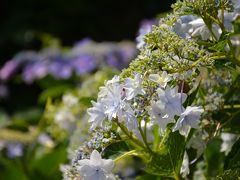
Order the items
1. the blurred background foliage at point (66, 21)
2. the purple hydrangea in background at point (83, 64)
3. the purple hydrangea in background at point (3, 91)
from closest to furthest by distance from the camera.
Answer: the purple hydrangea in background at point (83, 64) < the purple hydrangea in background at point (3, 91) < the blurred background foliage at point (66, 21)

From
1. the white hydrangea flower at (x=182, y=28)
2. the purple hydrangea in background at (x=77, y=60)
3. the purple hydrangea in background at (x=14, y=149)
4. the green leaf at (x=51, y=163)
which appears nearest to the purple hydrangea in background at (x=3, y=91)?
the purple hydrangea in background at (x=77, y=60)

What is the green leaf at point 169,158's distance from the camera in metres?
0.88

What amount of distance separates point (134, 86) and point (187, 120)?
0.25 feet

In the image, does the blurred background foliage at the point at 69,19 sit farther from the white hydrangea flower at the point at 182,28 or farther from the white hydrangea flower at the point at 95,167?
the white hydrangea flower at the point at 95,167

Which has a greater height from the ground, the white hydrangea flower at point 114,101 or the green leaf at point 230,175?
the white hydrangea flower at point 114,101

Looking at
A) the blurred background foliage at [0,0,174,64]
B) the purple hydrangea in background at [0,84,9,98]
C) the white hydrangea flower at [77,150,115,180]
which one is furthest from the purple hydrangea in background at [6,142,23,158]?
the blurred background foliage at [0,0,174,64]

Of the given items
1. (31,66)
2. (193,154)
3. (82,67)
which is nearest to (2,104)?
(31,66)

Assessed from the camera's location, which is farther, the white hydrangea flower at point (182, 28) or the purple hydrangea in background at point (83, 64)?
the purple hydrangea in background at point (83, 64)

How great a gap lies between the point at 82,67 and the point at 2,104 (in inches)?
75.8

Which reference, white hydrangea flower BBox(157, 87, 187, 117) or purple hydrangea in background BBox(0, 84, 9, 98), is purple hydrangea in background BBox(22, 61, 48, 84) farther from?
white hydrangea flower BBox(157, 87, 187, 117)

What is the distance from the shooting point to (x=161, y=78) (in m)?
0.82

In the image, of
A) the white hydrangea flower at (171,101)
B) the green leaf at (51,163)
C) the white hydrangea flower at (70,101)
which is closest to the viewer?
the white hydrangea flower at (171,101)

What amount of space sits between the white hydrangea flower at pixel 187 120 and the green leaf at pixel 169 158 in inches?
2.0

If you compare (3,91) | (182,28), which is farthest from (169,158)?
(3,91)
